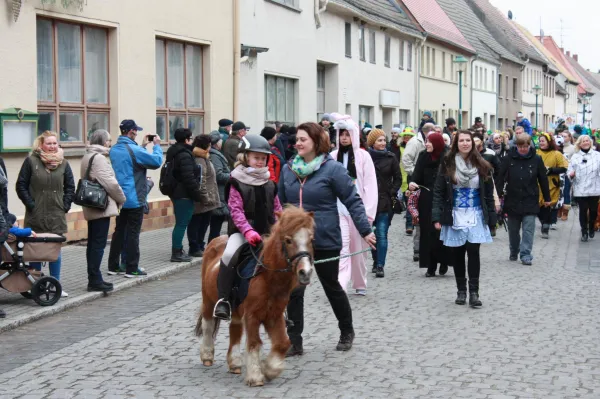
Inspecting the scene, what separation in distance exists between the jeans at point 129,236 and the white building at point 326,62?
1044cm

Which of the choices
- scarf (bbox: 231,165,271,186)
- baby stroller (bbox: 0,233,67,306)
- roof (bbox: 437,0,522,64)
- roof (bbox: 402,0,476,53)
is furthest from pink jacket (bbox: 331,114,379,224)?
roof (bbox: 437,0,522,64)

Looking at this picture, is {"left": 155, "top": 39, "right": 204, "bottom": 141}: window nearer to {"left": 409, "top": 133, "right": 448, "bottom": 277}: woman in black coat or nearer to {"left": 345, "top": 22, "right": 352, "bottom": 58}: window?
{"left": 409, "top": 133, "right": 448, "bottom": 277}: woman in black coat

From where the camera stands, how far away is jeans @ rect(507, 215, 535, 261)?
47.6 feet

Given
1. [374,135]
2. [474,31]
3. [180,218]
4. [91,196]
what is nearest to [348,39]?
[180,218]

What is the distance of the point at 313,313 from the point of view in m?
10.1

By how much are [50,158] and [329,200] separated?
396 centimetres

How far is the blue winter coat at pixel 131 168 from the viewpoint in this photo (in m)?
12.2

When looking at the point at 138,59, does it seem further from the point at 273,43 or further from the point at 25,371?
the point at 25,371

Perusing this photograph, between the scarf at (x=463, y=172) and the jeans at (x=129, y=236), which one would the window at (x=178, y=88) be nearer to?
the jeans at (x=129, y=236)

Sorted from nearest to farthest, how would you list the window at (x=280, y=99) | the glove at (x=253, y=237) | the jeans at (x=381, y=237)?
the glove at (x=253, y=237) → the jeans at (x=381, y=237) → the window at (x=280, y=99)

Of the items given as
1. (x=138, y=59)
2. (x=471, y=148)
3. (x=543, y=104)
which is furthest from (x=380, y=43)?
(x=543, y=104)

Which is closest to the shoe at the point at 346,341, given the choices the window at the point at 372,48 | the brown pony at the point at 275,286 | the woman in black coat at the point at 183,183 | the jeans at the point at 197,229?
the brown pony at the point at 275,286

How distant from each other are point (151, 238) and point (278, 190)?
906 cm

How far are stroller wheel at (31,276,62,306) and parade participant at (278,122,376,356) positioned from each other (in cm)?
333
